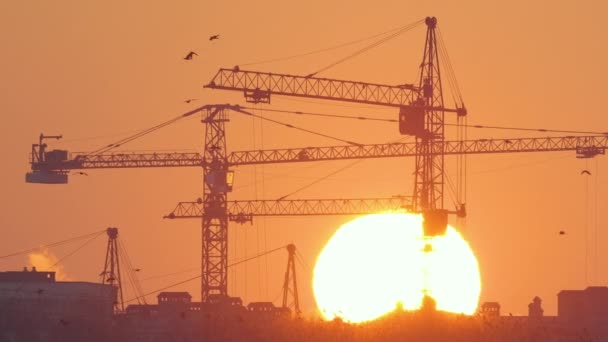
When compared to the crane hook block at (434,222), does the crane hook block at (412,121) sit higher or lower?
higher

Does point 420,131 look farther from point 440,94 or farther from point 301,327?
point 301,327

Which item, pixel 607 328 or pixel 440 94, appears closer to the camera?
pixel 440 94

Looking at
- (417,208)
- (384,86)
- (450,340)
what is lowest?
(450,340)

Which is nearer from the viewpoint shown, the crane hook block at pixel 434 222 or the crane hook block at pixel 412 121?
the crane hook block at pixel 434 222

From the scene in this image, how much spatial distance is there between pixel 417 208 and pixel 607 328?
26501mm

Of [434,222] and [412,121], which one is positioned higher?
[412,121]

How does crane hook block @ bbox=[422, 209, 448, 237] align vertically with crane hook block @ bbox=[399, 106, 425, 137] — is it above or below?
below

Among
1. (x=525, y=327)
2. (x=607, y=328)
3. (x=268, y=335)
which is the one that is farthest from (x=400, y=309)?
(x=607, y=328)

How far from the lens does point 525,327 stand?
137 metres

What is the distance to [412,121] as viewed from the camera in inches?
7087

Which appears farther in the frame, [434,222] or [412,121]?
[412,121]

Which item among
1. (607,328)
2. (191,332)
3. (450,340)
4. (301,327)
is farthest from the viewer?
(607,328)

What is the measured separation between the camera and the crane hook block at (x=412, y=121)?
17900cm

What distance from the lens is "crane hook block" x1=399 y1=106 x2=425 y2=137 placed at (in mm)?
179000
